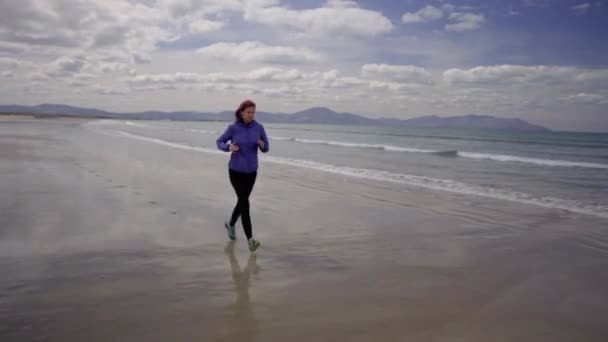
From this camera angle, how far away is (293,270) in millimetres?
4605

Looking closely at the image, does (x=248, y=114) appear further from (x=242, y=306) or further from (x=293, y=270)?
(x=242, y=306)

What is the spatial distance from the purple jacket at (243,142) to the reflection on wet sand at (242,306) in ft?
4.04

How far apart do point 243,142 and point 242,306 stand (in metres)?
2.31

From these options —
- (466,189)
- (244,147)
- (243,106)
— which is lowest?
(466,189)

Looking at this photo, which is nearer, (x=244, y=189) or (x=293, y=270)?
(x=293, y=270)

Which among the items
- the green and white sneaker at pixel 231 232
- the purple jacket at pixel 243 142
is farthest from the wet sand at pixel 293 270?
the purple jacket at pixel 243 142

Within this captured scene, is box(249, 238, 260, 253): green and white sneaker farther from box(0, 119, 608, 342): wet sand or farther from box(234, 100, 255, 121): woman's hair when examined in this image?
box(234, 100, 255, 121): woman's hair

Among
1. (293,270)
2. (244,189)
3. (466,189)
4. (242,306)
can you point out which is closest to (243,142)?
(244,189)

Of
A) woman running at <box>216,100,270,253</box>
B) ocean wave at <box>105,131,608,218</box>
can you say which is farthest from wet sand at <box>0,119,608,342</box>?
ocean wave at <box>105,131,608,218</box>

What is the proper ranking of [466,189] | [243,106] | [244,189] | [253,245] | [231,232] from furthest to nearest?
[466,189]
[231,232]
[244,189]
[253,245]
[243,106]

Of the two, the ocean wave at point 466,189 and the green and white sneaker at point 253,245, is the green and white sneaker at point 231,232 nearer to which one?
the green and white sneaker at point 253,245

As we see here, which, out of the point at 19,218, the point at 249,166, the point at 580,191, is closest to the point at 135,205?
the point at 19,218

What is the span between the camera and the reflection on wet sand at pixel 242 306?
3.14m

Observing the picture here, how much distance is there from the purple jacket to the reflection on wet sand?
1.23 meters
